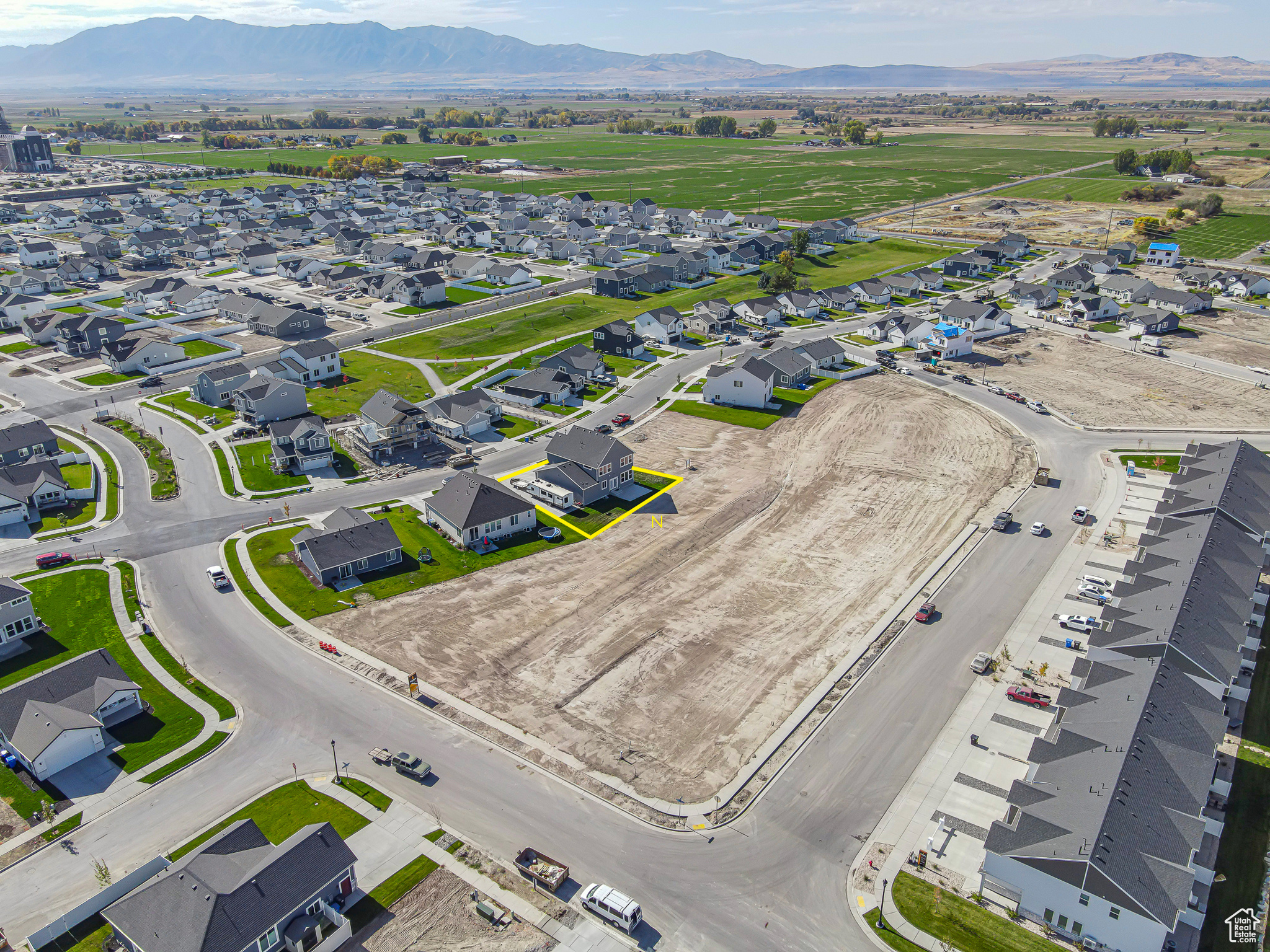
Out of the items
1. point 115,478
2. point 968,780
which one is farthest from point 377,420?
point 968,780

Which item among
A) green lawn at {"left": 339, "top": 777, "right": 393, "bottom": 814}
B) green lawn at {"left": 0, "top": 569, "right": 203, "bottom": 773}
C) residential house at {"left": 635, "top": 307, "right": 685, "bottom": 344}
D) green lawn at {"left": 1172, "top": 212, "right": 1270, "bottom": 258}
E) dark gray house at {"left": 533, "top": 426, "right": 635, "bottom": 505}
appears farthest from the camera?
green lawn at {"left": 1172, "top": 212, "right": 1270, "bottom": 258}

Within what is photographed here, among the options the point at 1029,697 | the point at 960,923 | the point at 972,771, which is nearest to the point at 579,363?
the point at 1029,697

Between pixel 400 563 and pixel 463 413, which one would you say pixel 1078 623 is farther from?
pixel 463 413

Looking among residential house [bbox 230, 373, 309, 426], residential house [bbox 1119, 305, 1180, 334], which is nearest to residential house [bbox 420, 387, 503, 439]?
residential house [bbox 230, 373, 309, 426]

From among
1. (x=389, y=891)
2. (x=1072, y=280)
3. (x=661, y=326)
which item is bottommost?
(x=389, y=891)

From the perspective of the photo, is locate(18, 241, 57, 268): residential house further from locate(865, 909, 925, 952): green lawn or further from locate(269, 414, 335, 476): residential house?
locate(865, 909, 925, 952): green lawn

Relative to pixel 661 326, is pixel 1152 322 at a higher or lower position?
higher
